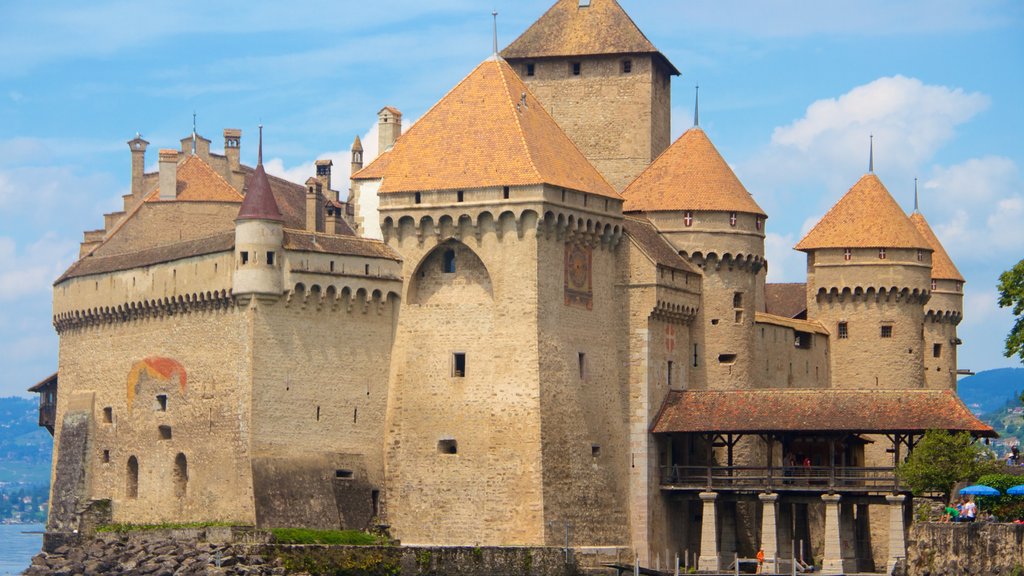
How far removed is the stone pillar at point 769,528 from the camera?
7131cm

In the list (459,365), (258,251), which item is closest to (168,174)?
(258,251)

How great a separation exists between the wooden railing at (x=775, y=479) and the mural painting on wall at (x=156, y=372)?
17.3 m

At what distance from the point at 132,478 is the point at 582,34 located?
2540cm

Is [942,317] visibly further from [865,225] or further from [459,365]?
[459,365]

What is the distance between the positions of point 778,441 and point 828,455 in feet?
6.55

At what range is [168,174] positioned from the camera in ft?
261

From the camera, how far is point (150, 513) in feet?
233

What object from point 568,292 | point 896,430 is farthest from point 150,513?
point 896,430

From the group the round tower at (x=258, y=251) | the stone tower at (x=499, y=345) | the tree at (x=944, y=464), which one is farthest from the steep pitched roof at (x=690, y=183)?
the round tower at (x=258, y=251)

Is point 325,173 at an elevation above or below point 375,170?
above

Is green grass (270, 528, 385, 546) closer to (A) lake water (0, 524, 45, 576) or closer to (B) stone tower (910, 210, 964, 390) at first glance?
(A) lake water (0, 524, 45, 576)

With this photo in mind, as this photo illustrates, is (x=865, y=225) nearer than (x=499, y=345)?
No

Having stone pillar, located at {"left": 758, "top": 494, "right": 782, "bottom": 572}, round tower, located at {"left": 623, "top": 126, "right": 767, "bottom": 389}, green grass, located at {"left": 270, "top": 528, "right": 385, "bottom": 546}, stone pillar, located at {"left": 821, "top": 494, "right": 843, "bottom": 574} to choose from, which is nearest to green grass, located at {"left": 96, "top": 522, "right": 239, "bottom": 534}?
green grass, located at {"left": 270, "top": 528, "right": 385, "bottom": 546}

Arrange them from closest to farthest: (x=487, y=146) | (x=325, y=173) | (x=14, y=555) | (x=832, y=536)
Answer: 1. (x=832, y=536)
2. (x=487, y=146)
3. (x=325, y=173)
4. (x=14, y=555)
